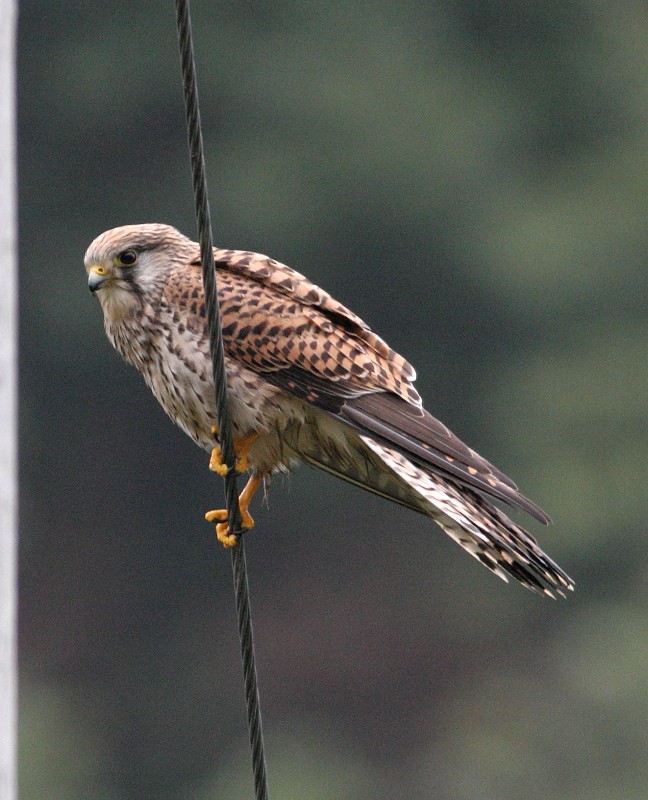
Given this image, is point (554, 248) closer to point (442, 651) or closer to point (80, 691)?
point (442, 651)

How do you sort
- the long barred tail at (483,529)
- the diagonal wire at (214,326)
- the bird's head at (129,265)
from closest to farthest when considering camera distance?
the diagonal wire at (214,326), the long barred tail at (483,529), the bird's head at (129,265)

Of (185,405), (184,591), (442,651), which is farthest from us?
(442,651)

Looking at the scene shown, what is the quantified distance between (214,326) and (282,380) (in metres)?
0.91

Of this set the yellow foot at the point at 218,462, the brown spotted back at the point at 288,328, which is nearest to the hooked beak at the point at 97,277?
the brown spotted back at the point at 288,328

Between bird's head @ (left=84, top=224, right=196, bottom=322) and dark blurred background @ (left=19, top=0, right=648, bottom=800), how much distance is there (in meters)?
12.5

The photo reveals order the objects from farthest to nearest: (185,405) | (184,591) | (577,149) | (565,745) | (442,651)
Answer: (577,149), (442,651), (184,591), (565,745), (185,405)

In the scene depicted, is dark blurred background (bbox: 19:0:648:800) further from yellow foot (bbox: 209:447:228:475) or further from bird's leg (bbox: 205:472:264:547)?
yellow foot (bbox: 209:447:228:475)

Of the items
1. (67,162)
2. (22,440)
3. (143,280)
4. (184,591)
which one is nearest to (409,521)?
(184,591)

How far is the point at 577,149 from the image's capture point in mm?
21562

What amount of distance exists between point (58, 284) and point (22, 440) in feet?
6.32

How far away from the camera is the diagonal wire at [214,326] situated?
338 centimetres
